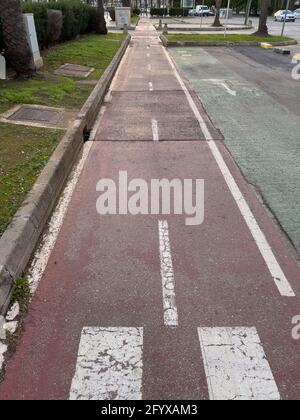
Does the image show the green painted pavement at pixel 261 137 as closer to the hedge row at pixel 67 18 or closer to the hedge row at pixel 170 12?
the hedge row at pixel 67 18

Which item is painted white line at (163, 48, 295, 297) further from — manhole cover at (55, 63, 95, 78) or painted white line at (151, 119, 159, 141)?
manhole cover at (55, 63, 95, 78)

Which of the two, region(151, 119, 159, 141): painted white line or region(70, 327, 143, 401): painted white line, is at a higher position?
region(70, 327, 143, 401): painted white line

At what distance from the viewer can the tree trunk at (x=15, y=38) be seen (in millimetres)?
11711

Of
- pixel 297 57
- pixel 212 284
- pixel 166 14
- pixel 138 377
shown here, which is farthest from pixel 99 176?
pixel 166 14

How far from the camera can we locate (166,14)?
72.0m

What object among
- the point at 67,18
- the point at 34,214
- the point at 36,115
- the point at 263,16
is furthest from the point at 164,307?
the point at 263,16

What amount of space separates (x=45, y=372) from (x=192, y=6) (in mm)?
93751

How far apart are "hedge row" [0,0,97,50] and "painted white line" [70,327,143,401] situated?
1281 cm

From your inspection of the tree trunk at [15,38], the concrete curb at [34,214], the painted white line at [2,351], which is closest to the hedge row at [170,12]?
the tree trunk at [15,38]

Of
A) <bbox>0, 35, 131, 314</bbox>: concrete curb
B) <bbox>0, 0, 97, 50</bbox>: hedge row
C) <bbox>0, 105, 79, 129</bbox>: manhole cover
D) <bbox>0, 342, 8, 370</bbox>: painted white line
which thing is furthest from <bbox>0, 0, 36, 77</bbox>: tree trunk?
<bbox>0, 342, 8, 370</bbox>: painted white line

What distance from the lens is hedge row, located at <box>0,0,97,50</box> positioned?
17531mm

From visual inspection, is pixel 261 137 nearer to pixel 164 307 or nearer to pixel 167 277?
pixel 167 277

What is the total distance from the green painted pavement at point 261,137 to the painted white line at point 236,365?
1926 millimetres

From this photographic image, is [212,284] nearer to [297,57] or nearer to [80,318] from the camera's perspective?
[80,318]
